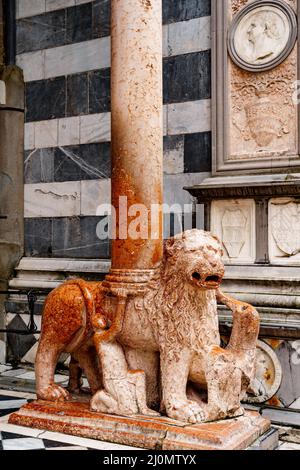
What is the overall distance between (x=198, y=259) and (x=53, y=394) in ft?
4.91

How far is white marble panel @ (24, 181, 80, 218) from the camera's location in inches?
255

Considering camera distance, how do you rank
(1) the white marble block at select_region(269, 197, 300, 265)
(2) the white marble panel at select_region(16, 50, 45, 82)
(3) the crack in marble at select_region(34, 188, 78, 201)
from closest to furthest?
(1) the white marble block at select_region(269, 197, 300, 265)
(3) the crack in marble at select_region(34, 188, 78, 201)
(2) the white marble panel at select_region(16, 50, 45, 82)

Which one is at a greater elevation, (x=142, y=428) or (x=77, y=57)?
(x=77, y=57)

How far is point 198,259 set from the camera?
3.82 meters

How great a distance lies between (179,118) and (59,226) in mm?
1818

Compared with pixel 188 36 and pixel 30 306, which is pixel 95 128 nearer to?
pixel 188 36

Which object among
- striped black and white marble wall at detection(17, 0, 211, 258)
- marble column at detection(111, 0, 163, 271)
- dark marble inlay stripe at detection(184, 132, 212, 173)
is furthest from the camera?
striped black and white marble wall at detection(17, 0, 211, 258)

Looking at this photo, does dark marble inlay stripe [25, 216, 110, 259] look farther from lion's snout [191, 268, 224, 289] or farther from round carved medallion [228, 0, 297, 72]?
Answer: lion's snout [191, 268, 224, 289]

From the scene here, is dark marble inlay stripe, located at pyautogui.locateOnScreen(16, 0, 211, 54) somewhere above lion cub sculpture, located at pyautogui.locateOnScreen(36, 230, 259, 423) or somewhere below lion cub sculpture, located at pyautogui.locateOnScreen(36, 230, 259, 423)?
above

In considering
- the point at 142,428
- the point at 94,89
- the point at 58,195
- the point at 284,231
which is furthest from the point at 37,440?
the point at 94,89

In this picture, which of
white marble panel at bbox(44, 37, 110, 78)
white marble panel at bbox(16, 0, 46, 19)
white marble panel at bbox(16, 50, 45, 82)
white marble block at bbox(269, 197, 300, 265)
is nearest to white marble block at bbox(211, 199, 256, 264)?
white marble block at bbox(269, 197, 300, 265)

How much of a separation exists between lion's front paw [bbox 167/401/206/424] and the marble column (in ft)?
3.07

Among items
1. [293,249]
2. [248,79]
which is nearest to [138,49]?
[248,79]

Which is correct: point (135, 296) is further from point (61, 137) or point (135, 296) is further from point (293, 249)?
point (61, 137)
